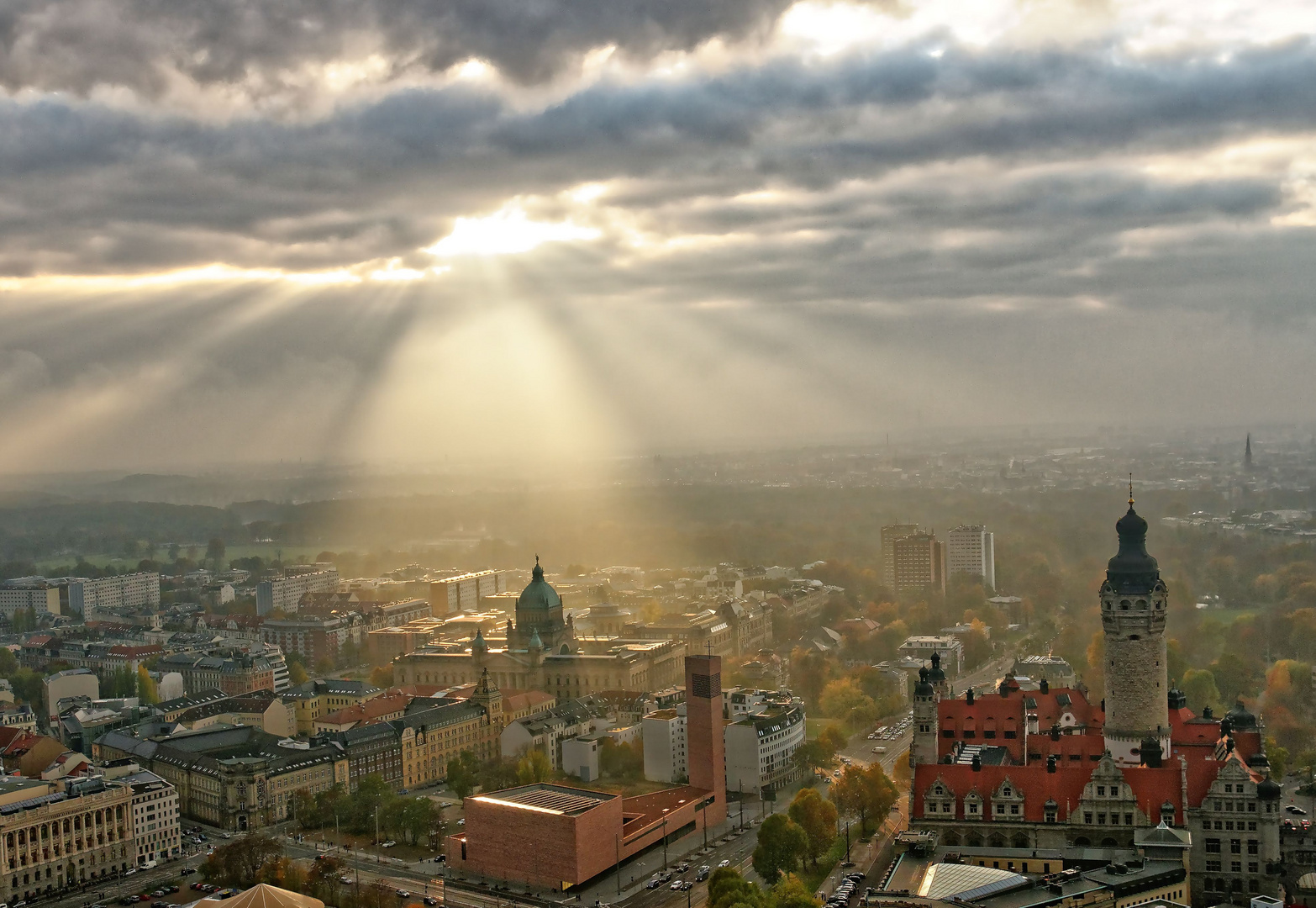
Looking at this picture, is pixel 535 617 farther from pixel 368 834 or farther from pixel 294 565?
pixel 294 565

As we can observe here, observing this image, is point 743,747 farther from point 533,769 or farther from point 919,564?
point 919,564

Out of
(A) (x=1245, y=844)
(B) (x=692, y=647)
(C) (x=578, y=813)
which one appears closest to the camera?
(A) (x=1245, y=844)

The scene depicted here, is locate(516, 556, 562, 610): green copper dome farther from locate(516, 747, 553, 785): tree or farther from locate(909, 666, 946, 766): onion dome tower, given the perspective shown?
locate(909, 666, 946, 766): onion dome tower

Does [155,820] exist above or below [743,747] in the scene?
below

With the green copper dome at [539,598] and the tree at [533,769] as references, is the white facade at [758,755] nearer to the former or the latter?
the tree at [533,769]

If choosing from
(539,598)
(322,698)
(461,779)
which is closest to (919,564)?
(539,598)

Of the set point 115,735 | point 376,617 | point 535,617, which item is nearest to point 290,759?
point 115,735

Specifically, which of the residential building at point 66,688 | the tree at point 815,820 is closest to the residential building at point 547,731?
the tree at point 815,820
